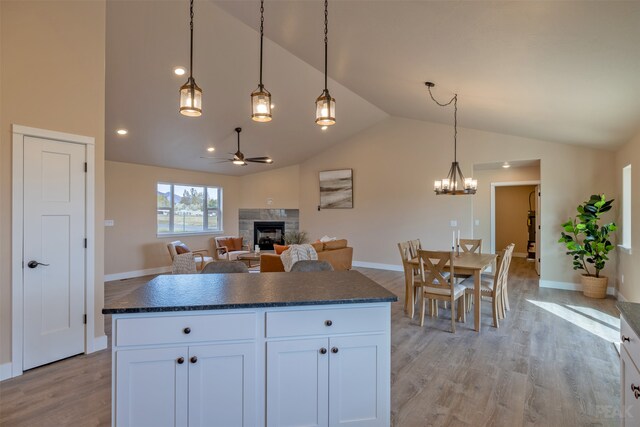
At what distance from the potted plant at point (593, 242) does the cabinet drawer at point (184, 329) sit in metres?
5.73

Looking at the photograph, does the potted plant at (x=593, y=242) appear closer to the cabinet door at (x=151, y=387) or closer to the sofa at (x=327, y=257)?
the sofa at (x=327, y=257)

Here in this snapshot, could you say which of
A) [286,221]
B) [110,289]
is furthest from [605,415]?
[286,221]

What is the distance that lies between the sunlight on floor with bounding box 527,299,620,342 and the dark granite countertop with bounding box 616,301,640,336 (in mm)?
2405

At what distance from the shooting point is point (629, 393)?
4.98ft

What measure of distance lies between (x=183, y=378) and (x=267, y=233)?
7.66m

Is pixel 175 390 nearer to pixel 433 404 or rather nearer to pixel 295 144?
pixel 433 404

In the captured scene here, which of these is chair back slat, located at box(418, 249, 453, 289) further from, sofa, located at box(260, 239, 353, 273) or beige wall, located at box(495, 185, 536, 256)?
beige wall, located at box(495, 185, 536, 256)

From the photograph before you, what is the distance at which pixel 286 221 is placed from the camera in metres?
9.20

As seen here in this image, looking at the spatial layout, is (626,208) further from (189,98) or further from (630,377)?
(189,98)

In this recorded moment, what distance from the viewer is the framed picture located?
27.0 ft

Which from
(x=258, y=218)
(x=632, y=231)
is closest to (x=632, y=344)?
(x=632, y=231)

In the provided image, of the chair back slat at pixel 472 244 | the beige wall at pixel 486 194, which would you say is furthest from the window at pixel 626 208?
the beige wall at pixel 486 194

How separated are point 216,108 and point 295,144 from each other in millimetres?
2644

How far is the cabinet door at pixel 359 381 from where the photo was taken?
1.77 meters
